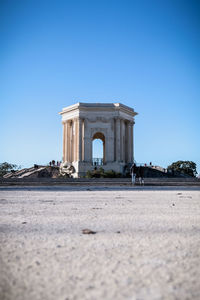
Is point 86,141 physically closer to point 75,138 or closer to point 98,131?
point 75,138

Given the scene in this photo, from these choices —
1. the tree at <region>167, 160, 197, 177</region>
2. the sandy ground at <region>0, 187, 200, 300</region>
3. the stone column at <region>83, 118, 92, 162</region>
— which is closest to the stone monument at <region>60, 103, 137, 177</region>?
the stone column at <region>83, 118, 92, 162</region>

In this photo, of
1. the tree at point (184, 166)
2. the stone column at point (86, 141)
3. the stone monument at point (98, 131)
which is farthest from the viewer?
the tree at point (184, 166)

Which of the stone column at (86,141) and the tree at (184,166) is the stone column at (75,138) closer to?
the stone column at (86,141)

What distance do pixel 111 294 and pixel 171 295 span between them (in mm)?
385

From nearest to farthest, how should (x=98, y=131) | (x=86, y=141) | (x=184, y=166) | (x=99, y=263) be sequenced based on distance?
1. (x=99, y=263)
2. (x=86, y=141)
3. (x=98, y=131)
4. (x=184, y=166)

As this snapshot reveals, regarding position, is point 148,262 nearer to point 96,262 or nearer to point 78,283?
point 96,262

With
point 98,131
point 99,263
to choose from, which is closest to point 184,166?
point 98,131

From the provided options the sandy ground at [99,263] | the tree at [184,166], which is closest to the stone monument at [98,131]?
the tree at [184,166]

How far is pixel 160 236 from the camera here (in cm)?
318

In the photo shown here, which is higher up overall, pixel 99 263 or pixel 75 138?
pixel 75 138

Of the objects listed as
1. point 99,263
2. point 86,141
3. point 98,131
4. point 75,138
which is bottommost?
point 99,263

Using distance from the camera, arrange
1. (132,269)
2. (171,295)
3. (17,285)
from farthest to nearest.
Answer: (132,269), (17,285), (171,295)

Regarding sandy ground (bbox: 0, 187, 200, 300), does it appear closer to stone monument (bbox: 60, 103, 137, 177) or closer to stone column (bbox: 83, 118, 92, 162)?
stone monument (bbox: 60, 103, 137, 177)

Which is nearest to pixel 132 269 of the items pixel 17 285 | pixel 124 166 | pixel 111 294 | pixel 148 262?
pixel 148 262
